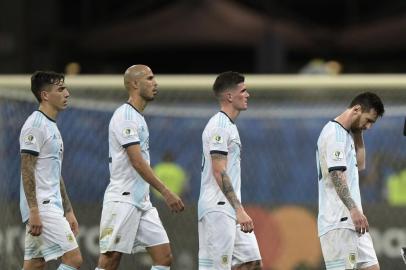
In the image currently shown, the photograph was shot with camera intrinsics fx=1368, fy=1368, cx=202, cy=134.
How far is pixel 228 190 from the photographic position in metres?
11.0

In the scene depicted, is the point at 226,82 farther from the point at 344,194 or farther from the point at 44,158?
the point at 44,158

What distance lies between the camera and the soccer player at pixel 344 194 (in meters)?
10.8

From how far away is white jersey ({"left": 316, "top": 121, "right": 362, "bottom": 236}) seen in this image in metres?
A: 10.9

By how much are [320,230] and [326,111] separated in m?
3.12

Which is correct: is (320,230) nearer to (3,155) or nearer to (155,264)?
(155,264)

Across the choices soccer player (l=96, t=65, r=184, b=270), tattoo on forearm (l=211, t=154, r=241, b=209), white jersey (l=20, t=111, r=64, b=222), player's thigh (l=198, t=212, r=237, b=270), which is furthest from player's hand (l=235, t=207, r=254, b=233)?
white jersey (l=20, t=111, r=64, b=222)

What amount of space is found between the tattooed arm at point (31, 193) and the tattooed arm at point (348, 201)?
2381 mm

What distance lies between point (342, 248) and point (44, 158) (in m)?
2.52

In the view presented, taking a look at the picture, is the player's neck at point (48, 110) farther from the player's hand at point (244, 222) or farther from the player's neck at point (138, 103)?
the player's hand at point (244, 222)

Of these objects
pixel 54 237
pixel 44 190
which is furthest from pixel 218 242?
pixel 44 190

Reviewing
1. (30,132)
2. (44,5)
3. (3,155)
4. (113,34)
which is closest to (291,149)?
(3,155)

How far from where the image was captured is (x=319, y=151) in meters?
11.1

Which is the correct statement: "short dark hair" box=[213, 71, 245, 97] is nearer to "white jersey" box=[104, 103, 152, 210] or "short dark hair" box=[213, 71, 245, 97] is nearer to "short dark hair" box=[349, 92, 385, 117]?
"white jersey" box=[104, 103, 152, 210]

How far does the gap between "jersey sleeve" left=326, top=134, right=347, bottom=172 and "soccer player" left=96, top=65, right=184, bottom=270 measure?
144 centimetres
